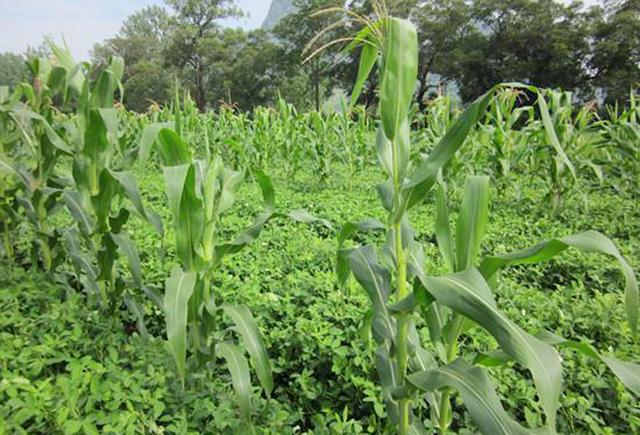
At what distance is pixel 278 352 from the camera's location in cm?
173

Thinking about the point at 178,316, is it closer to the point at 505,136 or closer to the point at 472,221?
the point at 472,221

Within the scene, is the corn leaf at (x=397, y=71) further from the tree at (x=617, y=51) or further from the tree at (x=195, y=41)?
the tree at (x=195, y=41)

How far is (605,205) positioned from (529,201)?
30.9 inches

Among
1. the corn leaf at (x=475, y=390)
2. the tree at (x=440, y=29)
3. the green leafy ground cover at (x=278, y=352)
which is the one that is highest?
the tree at (x=440, y=29)

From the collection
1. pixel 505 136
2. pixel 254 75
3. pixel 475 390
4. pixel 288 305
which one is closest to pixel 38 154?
pixel 288 305

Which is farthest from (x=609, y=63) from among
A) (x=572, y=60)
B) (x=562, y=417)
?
(x=562, y=417)

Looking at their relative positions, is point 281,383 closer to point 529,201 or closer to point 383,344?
point 383,344

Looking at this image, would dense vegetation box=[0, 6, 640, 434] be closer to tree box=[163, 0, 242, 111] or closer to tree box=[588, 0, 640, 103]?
tree box=[588, 0, 640, 103]

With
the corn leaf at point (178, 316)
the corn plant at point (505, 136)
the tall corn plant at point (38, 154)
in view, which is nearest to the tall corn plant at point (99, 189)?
the tall corn plant at point (38, 154)

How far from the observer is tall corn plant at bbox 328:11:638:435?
779 millimetres

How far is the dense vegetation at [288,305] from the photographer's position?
0.98 meters

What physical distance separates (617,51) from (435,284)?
85.4ft

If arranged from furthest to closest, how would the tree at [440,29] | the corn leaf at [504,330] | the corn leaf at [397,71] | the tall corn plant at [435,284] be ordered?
the tree at [440,29] < the corn leaf at [397,71] < the tall corn plant at [435,284] < the corn leaf at [504,330]

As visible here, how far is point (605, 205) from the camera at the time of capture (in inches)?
169
